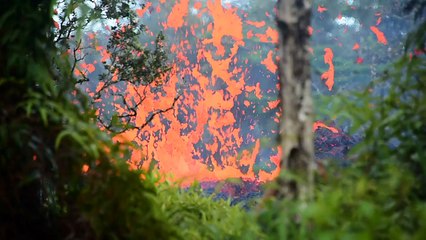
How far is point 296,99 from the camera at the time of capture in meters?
2.82

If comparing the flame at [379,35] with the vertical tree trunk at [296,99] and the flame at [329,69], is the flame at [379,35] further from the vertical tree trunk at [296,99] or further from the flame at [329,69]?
the vertical tree trunk at [296,99]

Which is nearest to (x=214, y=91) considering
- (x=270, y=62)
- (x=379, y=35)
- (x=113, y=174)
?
(x=270, y=62)

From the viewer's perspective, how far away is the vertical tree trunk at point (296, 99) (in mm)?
2783

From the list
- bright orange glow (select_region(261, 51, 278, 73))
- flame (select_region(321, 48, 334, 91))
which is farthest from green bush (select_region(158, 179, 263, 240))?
bright orange glow (select_region(261, 51, 278, 73))

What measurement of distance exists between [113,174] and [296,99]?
1.02 meters

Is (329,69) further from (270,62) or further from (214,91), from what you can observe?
(214,91)

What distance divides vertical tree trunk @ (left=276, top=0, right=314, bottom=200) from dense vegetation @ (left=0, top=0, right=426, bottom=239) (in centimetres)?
12

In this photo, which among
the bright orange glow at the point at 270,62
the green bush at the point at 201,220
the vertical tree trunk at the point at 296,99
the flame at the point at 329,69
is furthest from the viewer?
the bright orange glow at the point at 270,62

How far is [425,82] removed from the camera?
3.16 meters

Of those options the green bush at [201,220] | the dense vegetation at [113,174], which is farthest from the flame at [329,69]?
the dense vegetation at [113,174]

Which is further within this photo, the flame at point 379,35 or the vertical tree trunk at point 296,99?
the flame at point 379,35

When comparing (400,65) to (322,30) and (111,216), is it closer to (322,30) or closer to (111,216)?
(111,216)

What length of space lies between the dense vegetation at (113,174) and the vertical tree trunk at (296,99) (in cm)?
12

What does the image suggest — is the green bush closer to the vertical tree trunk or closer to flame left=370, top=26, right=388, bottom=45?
the vertical tree trunk
